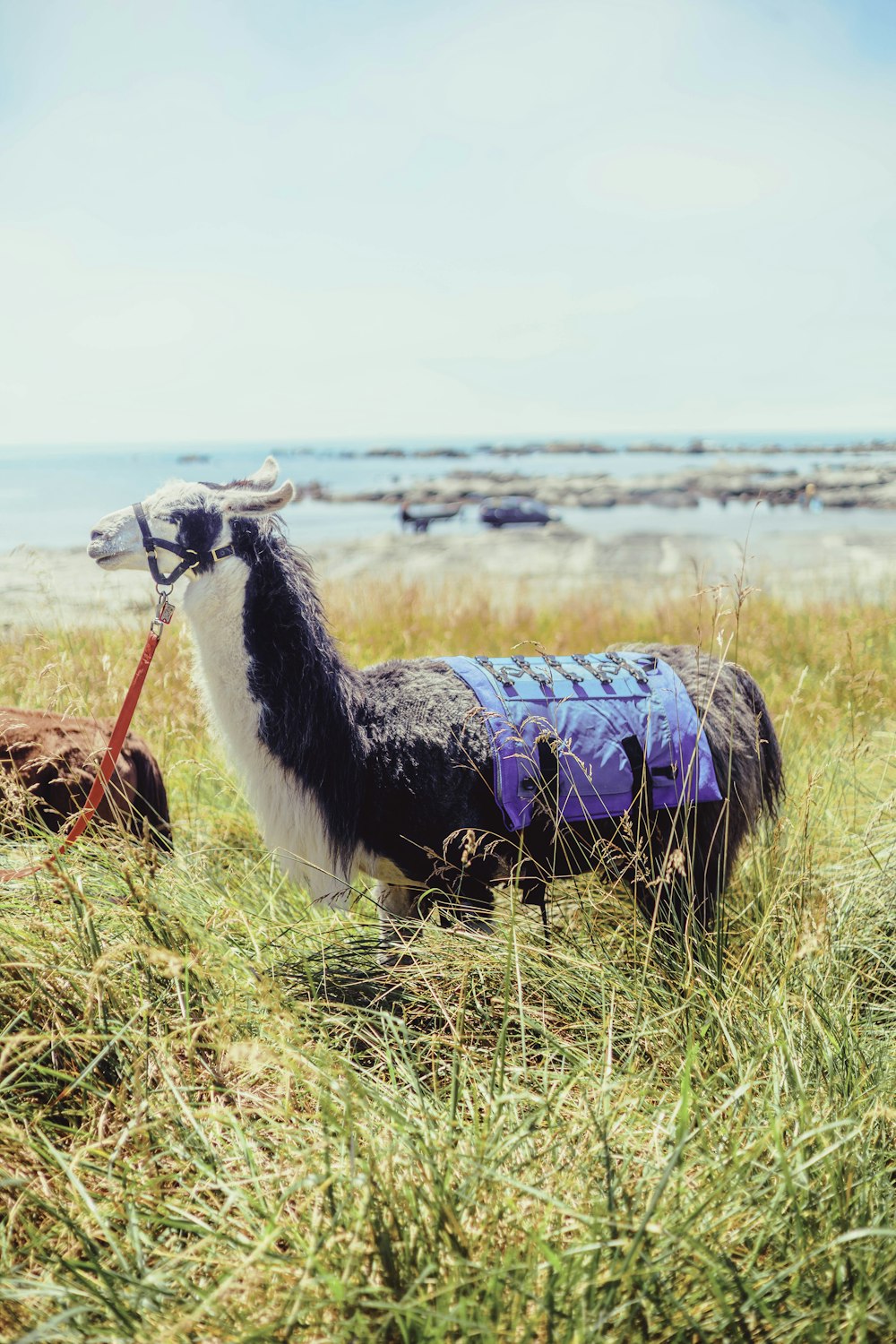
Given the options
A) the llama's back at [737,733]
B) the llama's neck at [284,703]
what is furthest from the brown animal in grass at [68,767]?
the llama's back at [737,733]

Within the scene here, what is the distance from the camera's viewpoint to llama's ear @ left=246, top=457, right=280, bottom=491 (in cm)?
343

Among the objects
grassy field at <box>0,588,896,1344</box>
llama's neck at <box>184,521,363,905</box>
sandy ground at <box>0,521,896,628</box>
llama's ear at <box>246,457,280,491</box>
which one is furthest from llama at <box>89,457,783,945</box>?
sandy ground at <box>0,521,896,628</box>

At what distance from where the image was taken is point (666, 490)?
4866 cm

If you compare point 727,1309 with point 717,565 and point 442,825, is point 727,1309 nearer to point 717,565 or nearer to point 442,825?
point 442,825

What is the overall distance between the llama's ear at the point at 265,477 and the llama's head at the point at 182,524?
5.8 inches

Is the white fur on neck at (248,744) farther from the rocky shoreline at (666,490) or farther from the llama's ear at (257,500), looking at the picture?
the rocky shoreline at (666,490)

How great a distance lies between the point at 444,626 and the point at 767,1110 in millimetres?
5931

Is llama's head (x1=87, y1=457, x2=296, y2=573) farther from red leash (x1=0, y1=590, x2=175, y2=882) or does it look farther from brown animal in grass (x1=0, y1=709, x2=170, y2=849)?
brown animal in grass (x1=0, y1=709, x2=170, y2=849)

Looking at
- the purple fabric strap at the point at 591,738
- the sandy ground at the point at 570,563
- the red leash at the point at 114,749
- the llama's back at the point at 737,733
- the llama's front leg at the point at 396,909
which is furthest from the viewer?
the sandy ground at the point at 570,563

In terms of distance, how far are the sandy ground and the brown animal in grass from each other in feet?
22.4

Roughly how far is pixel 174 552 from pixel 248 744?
75cm

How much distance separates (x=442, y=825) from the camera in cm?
316

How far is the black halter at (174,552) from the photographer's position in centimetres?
322

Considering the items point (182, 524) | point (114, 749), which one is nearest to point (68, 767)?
point (114, 749)
